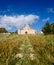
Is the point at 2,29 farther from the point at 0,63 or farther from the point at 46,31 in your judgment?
the point at 0,63

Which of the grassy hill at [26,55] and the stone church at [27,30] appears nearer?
the grassy hill at [26,55]

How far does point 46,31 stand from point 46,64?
152ft

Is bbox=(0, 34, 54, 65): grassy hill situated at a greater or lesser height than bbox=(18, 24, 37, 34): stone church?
lesser

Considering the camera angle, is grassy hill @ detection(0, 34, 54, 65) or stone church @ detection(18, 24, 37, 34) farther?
stone church @ detection(18, 24, 37, 34)

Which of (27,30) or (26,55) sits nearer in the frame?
(26,55)

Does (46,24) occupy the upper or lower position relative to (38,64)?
upper

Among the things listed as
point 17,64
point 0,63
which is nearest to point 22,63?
point 17,64

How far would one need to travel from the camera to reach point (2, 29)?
430ft

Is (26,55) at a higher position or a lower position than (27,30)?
lower

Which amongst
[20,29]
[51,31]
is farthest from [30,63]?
[20,29]

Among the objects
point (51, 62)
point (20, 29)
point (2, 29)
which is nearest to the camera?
point (51, 62)

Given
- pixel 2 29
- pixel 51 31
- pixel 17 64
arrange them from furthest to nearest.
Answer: pixel 2 29
pixel 51 31
pixel 17 64

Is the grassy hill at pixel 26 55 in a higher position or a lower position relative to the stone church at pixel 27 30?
lower

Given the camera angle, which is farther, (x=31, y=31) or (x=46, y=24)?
(x=31, y=31)
